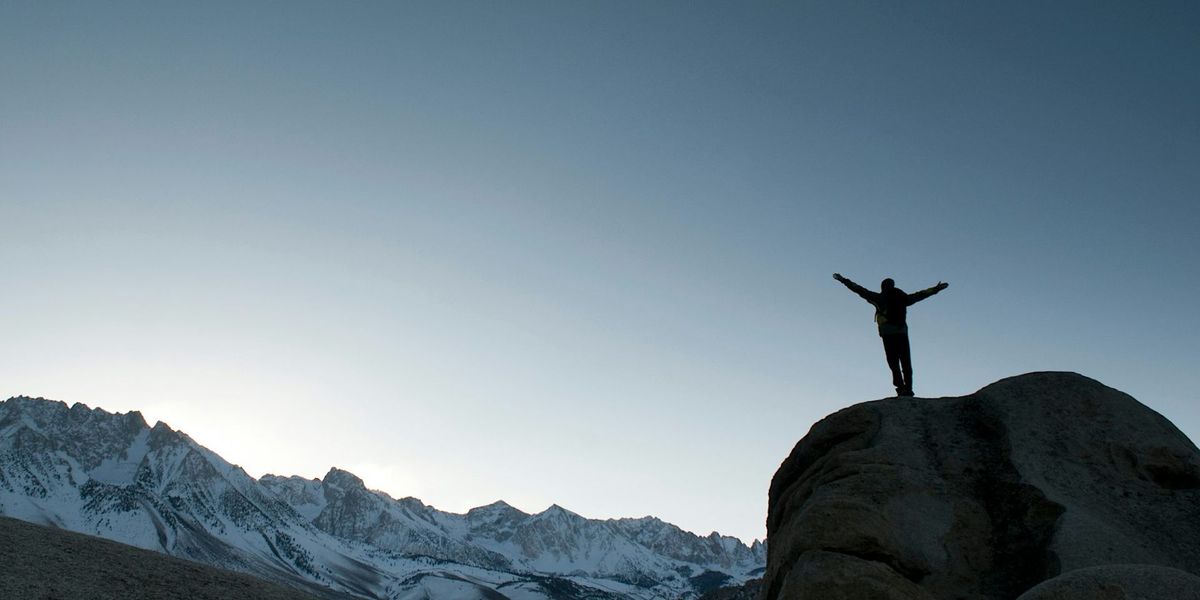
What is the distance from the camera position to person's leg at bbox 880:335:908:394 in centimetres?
1852

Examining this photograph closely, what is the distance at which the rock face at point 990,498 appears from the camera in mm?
11453

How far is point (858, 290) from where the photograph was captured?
1912 centimetres

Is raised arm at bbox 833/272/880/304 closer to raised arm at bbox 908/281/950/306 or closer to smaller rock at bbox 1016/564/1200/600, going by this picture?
raised arm at bbox 908/281/950/306

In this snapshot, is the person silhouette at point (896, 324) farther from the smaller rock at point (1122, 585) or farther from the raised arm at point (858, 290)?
the smaller rock at point (1122, 585)

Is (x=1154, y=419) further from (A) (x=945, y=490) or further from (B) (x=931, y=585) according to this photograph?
(B) (x=931, y=585)

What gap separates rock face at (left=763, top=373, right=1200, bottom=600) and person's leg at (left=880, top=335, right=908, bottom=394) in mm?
2166

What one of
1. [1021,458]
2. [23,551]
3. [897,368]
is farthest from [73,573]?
[1021,458]

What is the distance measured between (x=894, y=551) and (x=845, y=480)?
2254 mm

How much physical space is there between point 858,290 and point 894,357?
72.5 inches

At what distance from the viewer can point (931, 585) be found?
11938 mm

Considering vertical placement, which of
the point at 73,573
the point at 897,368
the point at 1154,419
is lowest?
the point at 73,573

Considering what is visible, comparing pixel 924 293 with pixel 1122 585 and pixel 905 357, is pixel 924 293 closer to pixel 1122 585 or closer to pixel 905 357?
pixel 905 357

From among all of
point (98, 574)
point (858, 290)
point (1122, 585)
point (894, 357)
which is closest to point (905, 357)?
point (894, 357)

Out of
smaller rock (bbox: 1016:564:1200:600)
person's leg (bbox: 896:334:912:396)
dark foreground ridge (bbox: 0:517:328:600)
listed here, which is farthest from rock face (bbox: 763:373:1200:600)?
Result: dark foreground ridge (bbox: 0:517:328:600)
